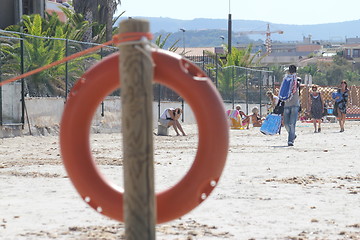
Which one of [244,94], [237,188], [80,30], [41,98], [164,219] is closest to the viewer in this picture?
[164,219]

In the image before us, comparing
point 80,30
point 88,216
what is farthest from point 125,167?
point 80,30

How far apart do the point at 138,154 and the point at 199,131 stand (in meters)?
0.81

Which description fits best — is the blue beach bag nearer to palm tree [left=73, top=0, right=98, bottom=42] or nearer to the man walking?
the man walking

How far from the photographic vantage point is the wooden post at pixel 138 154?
15.6 ft

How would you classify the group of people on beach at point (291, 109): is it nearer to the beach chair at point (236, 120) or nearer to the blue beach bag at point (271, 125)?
the blue beach bag at point (271, 125)

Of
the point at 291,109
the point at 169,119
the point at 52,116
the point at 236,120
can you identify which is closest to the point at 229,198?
the point at 291,109

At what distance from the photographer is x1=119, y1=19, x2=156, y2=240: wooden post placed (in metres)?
4.75

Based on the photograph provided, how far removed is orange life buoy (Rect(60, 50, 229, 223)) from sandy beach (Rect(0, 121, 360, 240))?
946mm

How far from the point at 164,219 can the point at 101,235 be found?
1.14 metres

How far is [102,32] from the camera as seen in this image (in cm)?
3130

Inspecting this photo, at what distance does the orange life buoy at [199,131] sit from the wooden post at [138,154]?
623mm

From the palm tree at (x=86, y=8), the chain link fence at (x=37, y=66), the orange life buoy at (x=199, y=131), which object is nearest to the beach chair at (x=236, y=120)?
the chain link fence at (x=37, y=66)

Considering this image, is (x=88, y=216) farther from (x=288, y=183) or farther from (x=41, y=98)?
(x=41, y=98)

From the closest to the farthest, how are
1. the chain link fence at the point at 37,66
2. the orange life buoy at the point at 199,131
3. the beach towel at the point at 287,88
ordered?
1. the orange life buoy at the point at 199,131
2. the beach towel at the point at 287,88
3. the chain link fence at the point at 37,66
